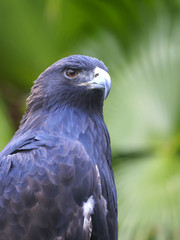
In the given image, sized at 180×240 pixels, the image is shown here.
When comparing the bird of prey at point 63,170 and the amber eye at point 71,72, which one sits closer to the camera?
the bird of prey at point 63,170

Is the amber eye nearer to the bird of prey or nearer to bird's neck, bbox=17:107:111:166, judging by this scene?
the bird of prey

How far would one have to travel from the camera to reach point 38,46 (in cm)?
678

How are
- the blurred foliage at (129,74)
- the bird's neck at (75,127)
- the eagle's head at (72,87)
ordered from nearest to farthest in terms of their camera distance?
1. the bird's neck at (75,127)
2. the eagle's head at (72,87)
3. the blurred foliage at (129,74)

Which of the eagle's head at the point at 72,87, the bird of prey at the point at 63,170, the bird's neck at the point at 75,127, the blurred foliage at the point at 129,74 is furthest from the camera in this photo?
the blurred foliage at the point at 129,74

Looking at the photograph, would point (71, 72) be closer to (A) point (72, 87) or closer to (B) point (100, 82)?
(A) point (72, 87)

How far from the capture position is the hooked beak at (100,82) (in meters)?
3.91

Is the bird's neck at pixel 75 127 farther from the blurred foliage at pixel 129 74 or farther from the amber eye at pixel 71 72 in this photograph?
the blurred foliage at pixel 129 74

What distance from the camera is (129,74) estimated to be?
645cm

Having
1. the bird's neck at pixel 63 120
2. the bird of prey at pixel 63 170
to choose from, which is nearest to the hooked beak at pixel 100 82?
the bird of prey at pixel 63 170

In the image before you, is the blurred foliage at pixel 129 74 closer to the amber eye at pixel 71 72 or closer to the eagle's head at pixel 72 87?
the eagle's head at pixel 72 87

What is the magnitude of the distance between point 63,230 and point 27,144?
66 centimetres

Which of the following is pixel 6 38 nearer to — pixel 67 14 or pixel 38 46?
pixel 38 46

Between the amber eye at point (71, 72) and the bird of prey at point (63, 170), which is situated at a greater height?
the amber eye at point (71, 72)

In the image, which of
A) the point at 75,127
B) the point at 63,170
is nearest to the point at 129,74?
the point at 75,127
